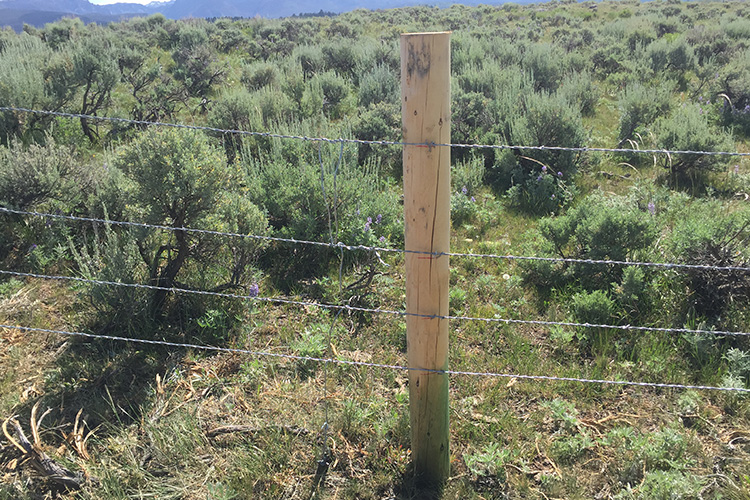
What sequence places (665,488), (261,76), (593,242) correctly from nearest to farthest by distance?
(665,488), (593,242), (261,76)

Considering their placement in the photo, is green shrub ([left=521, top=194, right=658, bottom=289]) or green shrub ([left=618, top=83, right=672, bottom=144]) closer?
green shrub ([left=521, top=194, right=658, bottom=289])

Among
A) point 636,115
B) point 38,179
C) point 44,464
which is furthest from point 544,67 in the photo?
point 44,464

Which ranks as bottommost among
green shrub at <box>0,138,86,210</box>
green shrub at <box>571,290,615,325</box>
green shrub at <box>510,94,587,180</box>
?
green shrub at <box>571,290,615,325</box>

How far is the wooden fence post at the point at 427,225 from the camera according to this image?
1.90 metres

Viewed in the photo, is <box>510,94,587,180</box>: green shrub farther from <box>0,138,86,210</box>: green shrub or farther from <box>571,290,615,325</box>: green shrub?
<box>0,138,86,210</box>: green shrub

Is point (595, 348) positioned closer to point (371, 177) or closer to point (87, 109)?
point (371, 177)

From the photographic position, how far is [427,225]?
210 cm

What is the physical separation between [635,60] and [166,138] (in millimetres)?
12512

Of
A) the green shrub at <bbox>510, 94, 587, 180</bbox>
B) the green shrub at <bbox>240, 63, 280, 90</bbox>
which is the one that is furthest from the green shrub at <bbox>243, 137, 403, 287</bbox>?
the green shrub at <bbox>240, 63, 280, 90</bbox>

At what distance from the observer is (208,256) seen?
13.2 ft

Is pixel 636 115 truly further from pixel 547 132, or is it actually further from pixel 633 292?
pixel 633 292

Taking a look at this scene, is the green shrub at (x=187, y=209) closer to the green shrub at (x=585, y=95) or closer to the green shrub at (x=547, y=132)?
the green shrub at (x=547, y=132)

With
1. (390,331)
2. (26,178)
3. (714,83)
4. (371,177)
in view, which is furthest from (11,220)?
(714,83)

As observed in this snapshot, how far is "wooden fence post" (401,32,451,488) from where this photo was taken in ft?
6.23
